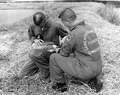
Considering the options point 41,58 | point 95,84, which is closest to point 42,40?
point 41,58

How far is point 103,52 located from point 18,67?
231cm

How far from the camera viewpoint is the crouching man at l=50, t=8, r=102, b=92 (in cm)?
311

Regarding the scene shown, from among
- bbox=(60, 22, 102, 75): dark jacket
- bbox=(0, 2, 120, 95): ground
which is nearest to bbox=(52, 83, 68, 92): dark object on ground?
bbox=(0, 2, 120, 95): ground

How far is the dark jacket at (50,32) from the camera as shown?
411 cm

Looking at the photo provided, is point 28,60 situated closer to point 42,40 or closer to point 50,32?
point 42,40

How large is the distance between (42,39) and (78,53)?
1.34 metres

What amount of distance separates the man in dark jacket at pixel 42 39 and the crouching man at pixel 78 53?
0.52 m

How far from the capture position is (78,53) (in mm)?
3248

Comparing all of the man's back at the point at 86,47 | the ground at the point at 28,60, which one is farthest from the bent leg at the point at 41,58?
the man's back at the point at 86,47

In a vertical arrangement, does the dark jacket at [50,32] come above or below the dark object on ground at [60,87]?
above

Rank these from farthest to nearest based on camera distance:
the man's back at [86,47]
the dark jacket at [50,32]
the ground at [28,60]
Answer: the dark jacket at [50,32], the ground at [28,60], the man's back at [86,47]

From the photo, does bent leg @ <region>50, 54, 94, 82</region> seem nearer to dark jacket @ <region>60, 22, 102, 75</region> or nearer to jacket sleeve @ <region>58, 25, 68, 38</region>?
dark jacket @ <region>60, 22, 102, 75</region>

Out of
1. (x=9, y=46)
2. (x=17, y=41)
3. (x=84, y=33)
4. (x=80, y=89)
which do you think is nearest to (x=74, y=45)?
(x=84, y=33)

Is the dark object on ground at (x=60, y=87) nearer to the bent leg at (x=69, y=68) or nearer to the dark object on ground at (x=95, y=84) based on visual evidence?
the bent leg at (x=69, y=68)
